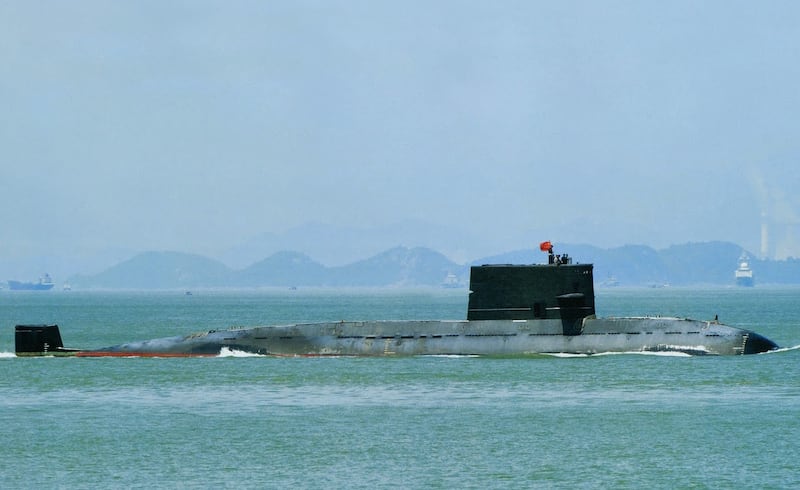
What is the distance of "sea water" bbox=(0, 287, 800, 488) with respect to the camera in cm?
2716

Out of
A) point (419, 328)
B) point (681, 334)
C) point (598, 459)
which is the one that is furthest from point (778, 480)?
point (419, 328)

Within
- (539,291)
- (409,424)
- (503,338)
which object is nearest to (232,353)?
(503,338)

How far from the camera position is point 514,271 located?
4831cm

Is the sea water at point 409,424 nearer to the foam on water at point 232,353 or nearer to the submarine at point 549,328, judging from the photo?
the submarine at point 549,328

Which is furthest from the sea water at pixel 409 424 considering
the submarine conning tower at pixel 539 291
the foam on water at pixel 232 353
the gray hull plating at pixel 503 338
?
the submarine conning tower at pixel 539 291

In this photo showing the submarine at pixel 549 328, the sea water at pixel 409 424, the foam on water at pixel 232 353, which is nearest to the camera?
the sea water at pixel 409 424

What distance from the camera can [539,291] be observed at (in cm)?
4822

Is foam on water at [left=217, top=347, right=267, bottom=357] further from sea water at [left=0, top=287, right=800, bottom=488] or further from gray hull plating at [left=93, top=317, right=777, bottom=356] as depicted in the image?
sea water at [left=0, top=287, right=800, bottom=488]

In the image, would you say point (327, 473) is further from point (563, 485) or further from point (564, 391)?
point (564, 391)

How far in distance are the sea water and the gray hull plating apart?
0.76 m

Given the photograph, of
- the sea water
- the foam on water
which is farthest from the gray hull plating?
the sea water

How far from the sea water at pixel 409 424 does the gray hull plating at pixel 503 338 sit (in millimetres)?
764

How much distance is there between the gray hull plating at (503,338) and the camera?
48.0m

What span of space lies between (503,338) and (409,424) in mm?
15218
